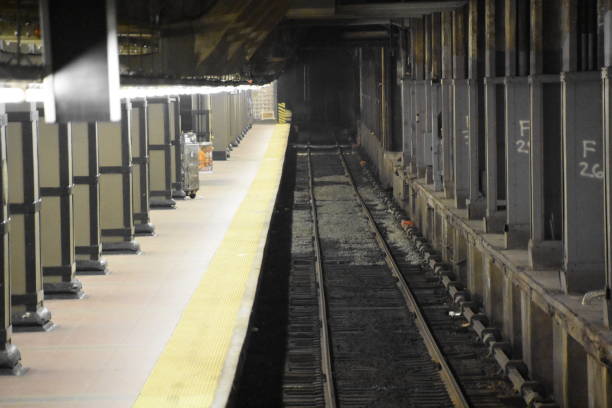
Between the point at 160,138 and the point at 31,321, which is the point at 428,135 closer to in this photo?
the point at 160,138

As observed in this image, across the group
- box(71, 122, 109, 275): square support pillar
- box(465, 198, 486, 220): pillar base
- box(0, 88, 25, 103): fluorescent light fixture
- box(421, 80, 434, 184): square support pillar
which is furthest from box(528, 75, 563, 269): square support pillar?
box(421, 80, 434, 184): square support pillar

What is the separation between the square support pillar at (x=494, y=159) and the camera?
1505 cm

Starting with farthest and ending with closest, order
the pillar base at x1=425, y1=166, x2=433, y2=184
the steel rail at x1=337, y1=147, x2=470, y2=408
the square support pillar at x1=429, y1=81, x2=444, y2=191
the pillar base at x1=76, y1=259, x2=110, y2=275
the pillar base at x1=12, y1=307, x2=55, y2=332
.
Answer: the pillar base at x1=425, y1=166, x2=433, y2=184
the square support pillar at x1=429, y1=81, x2=444, y2=191
the pillar base at x1=76, y1=259, x2=110, y2=275
the pillar base at x1=12, y1=307, x2=55, y2=332
the steel rail at x1=337, y1=147, x2=470, y2=408

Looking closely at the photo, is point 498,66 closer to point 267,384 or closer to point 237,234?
point 237,234

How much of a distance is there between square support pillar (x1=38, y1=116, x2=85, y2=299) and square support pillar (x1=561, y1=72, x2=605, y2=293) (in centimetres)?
553

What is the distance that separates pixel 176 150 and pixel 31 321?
12577mm

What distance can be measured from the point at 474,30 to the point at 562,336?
8093 mm

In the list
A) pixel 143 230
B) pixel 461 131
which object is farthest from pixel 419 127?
pixel 143 230

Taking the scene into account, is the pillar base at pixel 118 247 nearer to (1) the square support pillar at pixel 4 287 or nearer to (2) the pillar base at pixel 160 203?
(2) the pillar base at pixel 160 203

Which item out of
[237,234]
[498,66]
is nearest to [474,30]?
[498,66]

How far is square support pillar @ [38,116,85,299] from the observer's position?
43.0ft

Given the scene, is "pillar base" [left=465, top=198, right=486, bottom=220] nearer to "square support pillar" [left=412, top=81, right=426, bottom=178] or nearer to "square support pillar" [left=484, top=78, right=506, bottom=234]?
"square support pillar" [left=484, top=78, right=506, bottom=234]

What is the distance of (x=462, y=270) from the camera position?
1692 cm

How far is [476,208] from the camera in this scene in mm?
16672
